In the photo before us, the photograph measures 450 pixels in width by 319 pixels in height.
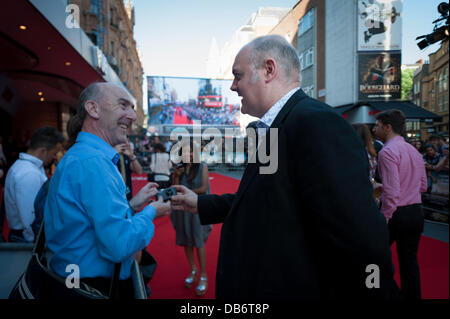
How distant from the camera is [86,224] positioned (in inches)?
A: 45.2

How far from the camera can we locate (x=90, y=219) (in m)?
1.11

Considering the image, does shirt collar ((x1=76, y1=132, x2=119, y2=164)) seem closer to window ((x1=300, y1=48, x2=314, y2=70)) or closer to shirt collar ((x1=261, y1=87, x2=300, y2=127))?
shirt collar ((x1=261, y1=87, x2=300, y2=127))

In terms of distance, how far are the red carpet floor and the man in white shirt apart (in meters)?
1.48

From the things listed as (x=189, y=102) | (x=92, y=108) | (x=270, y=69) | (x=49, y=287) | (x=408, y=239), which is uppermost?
(x=189, y=102)

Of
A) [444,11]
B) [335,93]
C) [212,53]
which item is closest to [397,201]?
[444,11]

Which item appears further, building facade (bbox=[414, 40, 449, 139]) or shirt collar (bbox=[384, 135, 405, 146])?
building facade (bbox=[414, 40, 449, 139])

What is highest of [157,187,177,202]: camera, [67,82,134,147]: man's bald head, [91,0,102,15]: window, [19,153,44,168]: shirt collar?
[91,0,102,15]: window

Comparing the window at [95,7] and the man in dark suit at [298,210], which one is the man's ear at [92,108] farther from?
the window at [95,7]

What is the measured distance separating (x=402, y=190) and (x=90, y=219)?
2.56 m

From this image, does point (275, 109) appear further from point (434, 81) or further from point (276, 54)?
point (434, 81)

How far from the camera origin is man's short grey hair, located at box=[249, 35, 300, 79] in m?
1.09

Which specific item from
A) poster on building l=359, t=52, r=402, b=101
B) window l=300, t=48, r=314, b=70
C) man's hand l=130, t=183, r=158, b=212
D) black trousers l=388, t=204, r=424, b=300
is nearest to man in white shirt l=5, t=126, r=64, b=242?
man's hand l=130, t=183, r=158, b=212

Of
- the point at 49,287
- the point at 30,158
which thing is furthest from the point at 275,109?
the point at 30,158
